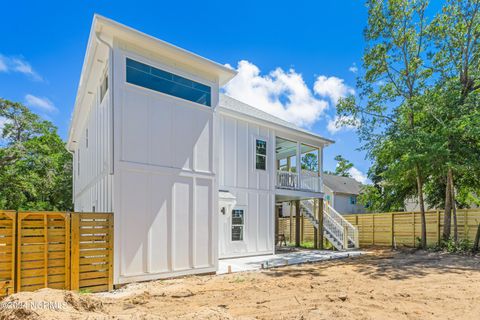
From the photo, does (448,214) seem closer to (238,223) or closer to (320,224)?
(320,224)

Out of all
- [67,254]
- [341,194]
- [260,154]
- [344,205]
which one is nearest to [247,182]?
[260,154]

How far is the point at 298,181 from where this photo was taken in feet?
50.1

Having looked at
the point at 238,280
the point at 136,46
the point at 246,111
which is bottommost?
the point at 238,280

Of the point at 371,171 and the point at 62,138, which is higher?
the point at 62,138

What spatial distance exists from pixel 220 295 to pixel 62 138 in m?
30.8

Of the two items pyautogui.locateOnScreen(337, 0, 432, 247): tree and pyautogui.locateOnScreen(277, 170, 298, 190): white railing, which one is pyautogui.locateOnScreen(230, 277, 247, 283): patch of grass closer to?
pyautogui.locateOnScreen(277, 170, 298, 190): white railing

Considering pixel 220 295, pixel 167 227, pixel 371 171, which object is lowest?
pixel 220 295

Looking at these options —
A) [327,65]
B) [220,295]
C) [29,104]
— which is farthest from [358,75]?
[29,104]

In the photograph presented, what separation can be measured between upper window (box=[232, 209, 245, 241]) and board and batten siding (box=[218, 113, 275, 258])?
17 cm

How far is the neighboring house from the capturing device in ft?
104

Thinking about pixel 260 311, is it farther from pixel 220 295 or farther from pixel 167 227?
pixel 167 227

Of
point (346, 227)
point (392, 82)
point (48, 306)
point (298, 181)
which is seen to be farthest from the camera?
point (392, 82)

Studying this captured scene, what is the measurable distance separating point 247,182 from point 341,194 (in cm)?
2207

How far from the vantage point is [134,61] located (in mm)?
8000
